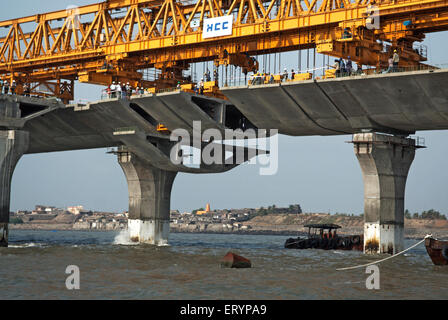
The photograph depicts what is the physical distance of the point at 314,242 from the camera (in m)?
73.4

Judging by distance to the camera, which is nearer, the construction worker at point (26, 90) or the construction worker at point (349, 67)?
the construction worker at point (349, 67)

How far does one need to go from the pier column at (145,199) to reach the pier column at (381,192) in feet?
81.9

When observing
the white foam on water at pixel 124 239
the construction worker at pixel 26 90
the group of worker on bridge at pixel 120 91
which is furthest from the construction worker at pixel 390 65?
the construction worker at pixel 26 90

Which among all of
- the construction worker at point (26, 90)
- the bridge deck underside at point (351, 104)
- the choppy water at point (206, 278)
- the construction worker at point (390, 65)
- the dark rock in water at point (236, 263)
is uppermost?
the construction worker at point (26, 90)

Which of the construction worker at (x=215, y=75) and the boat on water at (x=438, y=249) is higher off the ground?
the construction worker at (x=215, y=75)

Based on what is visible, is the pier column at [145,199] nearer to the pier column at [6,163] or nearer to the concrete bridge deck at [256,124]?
the concrete bridge deck at [256,124]

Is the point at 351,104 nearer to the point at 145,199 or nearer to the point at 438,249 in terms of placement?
the point at 438,249

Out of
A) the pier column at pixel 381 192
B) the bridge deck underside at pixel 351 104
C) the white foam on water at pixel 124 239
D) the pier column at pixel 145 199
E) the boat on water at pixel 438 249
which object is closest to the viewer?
the boat on water at pixel 438 249

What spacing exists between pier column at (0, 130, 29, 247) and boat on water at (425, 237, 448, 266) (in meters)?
35.3

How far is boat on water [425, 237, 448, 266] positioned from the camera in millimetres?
46938

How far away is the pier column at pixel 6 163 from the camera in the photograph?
62938 millimetres

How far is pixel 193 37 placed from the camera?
61625 mm

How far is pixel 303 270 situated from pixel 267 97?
50.2 feet
